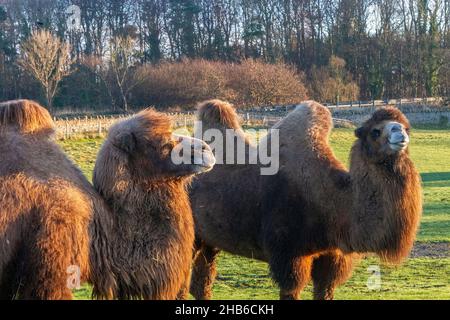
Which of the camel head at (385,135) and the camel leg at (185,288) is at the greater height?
the camel head at (385,135)

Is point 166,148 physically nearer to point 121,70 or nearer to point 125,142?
point 125,142

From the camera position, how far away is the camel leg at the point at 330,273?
7.14 m

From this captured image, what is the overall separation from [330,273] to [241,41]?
51324 mm

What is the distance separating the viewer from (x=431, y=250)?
12.8 metres

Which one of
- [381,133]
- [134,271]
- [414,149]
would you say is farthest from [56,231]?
[414,149]

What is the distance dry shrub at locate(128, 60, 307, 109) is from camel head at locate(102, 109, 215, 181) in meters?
38.1

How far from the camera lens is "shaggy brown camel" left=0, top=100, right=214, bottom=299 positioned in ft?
14.1

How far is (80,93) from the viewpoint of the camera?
46.4 metres

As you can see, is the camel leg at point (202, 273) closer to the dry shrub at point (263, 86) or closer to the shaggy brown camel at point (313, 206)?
the shaggy brown camel at point (313, 206)

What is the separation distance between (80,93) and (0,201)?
4323 centimetres

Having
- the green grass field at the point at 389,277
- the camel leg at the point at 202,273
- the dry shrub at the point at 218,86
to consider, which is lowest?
the green grass field at the point at 389,277

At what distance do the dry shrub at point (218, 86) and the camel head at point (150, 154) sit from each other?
38.1 m

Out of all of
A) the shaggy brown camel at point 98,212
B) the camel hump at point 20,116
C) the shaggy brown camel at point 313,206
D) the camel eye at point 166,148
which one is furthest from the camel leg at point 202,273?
the camel hump at point 20,116

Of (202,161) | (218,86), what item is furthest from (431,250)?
(218,86)
